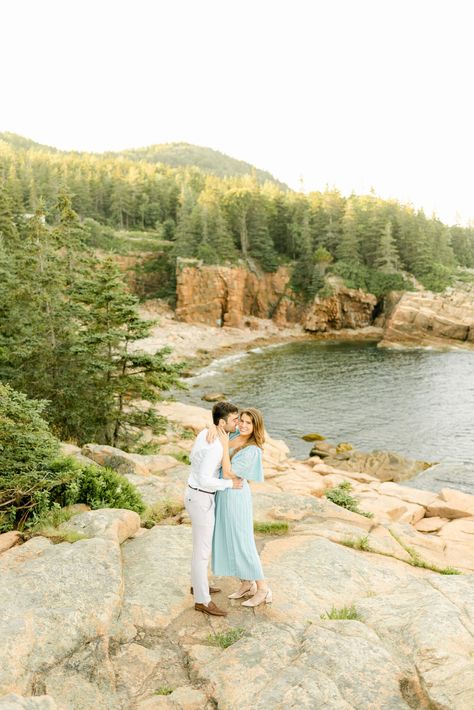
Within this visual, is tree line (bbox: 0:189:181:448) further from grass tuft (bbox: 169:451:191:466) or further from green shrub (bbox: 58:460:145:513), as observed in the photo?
green shrub (bbox: 58:460:145:513)

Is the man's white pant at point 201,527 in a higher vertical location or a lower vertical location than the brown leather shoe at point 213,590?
higher

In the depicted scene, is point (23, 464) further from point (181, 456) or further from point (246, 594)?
point (181, 456)

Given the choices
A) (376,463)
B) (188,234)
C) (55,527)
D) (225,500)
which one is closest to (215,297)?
(188,234)

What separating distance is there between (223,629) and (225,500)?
5.45ft

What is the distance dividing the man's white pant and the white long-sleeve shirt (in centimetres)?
16

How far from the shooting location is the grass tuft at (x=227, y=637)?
5.92 metres


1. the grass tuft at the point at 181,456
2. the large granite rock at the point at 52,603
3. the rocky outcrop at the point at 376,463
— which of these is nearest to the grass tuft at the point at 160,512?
the large granite rock at the point at 52,603

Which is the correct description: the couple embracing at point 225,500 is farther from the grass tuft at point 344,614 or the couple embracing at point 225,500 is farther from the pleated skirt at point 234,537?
the grass tuft at point 344,614

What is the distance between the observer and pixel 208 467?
20.6ft

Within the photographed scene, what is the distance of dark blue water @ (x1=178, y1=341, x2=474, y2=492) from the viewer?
2983 cm

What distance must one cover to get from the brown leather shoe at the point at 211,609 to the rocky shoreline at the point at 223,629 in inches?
4.3

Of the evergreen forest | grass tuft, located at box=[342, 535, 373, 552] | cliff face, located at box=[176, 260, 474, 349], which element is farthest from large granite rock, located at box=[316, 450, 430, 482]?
cliff face, located at box=[176, 260, 474, 349]

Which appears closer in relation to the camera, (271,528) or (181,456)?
(271,528)

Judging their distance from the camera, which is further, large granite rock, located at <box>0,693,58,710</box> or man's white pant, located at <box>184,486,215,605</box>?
man's white pant, located at <box>184,486,215,605</box>
